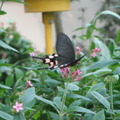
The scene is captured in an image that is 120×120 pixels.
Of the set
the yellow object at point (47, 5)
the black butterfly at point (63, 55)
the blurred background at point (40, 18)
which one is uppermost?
the yellow object at point (47, 5)

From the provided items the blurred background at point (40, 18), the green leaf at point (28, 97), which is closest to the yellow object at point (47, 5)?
the green leaf at point (28, 97)

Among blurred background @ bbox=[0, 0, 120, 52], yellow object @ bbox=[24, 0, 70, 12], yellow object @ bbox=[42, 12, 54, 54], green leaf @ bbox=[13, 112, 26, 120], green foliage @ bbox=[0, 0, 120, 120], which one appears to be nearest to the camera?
green leaf @ bbox=[13, 112, 26, 120]

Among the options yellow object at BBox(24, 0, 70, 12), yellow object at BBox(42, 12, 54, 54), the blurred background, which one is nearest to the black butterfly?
yellow object at BBox(42, 12, 54, 54)

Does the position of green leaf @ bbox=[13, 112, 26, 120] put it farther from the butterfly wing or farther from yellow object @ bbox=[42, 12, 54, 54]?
yellow object @ bbox=[42, 12, 54, 54]

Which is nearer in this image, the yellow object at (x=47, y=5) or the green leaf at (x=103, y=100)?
the green leaf at (x=103, y=100)

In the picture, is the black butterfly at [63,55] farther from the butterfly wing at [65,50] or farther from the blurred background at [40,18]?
the blurred background at [40,18]

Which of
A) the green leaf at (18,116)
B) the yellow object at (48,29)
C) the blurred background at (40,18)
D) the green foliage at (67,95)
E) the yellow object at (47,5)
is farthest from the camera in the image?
the blurred background at (40,18)

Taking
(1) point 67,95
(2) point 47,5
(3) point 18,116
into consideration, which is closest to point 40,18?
(2) point 47,5

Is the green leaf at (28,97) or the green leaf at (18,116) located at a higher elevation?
the green leaf at (28,97)
